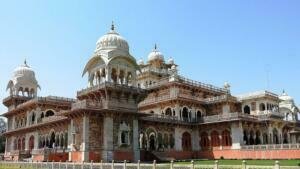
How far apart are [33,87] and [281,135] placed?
3326 cm

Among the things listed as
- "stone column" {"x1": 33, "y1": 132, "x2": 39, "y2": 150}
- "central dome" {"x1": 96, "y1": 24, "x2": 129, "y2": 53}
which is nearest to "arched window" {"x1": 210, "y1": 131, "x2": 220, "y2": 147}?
"central dome" {"x1": 96, "y1": 24, "x2": 129, "y2": 53}

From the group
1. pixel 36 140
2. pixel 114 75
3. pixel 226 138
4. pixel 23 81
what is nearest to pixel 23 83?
pixel 23 81

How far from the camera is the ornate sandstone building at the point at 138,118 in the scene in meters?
32.5

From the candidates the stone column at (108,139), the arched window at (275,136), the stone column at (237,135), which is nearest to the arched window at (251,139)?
the stone column at (237,135)

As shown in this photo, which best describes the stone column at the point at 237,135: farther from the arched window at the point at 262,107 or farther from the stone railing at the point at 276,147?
the arched window at the point at 262,107

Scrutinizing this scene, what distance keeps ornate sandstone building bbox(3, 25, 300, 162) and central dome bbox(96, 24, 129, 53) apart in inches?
4.0

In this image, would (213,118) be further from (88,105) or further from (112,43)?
(88,105)

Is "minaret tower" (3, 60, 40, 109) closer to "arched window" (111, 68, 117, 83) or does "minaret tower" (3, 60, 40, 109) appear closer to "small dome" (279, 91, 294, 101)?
"arched window" (111, 68, 117, 83)

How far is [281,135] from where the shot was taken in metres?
46.2

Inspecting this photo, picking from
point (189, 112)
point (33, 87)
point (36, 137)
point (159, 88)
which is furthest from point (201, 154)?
point (33, 87)

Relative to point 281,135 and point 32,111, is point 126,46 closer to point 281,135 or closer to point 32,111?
point 32,111

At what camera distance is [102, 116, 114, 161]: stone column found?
31656 millimetres

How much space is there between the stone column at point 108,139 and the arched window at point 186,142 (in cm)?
1280

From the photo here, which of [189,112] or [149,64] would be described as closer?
[189,112]
